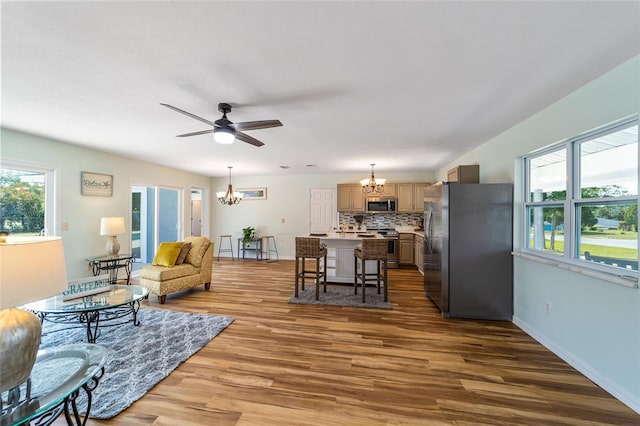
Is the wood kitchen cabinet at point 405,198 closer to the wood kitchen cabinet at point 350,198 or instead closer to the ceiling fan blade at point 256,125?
the wood kitchen cabinet at point 350,198

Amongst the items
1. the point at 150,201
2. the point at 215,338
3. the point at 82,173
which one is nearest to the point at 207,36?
the point at 215,338

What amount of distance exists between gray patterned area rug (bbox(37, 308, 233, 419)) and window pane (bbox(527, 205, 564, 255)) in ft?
12.4

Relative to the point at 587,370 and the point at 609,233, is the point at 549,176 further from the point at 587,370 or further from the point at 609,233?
the point at 587,370

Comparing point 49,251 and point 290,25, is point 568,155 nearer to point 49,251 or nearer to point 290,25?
point 290,25

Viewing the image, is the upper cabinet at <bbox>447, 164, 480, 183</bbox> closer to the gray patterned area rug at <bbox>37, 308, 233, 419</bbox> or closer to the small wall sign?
the gray patterned area rug at <bbox>37, 308, 233, 419</bbox>

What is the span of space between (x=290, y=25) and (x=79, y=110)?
2.78m

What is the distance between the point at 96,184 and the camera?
4523 millimetres

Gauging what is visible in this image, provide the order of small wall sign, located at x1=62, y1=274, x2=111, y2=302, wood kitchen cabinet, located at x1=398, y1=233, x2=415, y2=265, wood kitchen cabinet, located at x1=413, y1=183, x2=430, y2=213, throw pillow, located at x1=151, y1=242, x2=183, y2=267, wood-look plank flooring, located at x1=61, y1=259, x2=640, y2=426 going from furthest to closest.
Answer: wood kitchen cabinet, located at x1=413, y1=183, x2=430, y2=213, wood kitchen cabinet, located at x1=398, y1=233, x2=415, y2=265, throw pillow, located at x1=151, y1=242, x2=183, y2=267, small wall sign, located at x1=62, y1=274, x2=111, y2=302, wood-look plank flooring, located at x1=61, y1=259, x2=640, y2=426

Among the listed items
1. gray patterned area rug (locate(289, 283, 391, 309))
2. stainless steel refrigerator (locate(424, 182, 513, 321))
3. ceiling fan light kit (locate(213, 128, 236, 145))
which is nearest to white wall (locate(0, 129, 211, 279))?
ceiling fan light kit (locate(213, 128, 236, 145))

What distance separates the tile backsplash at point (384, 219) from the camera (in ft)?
22.1

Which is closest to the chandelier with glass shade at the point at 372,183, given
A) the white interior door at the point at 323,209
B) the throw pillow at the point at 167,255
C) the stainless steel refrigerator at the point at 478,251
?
the white interior door at the point at 323,209

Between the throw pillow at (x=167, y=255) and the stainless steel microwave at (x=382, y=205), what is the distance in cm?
449

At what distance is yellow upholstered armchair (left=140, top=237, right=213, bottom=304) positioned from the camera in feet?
12.3

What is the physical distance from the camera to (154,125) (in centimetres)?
320
